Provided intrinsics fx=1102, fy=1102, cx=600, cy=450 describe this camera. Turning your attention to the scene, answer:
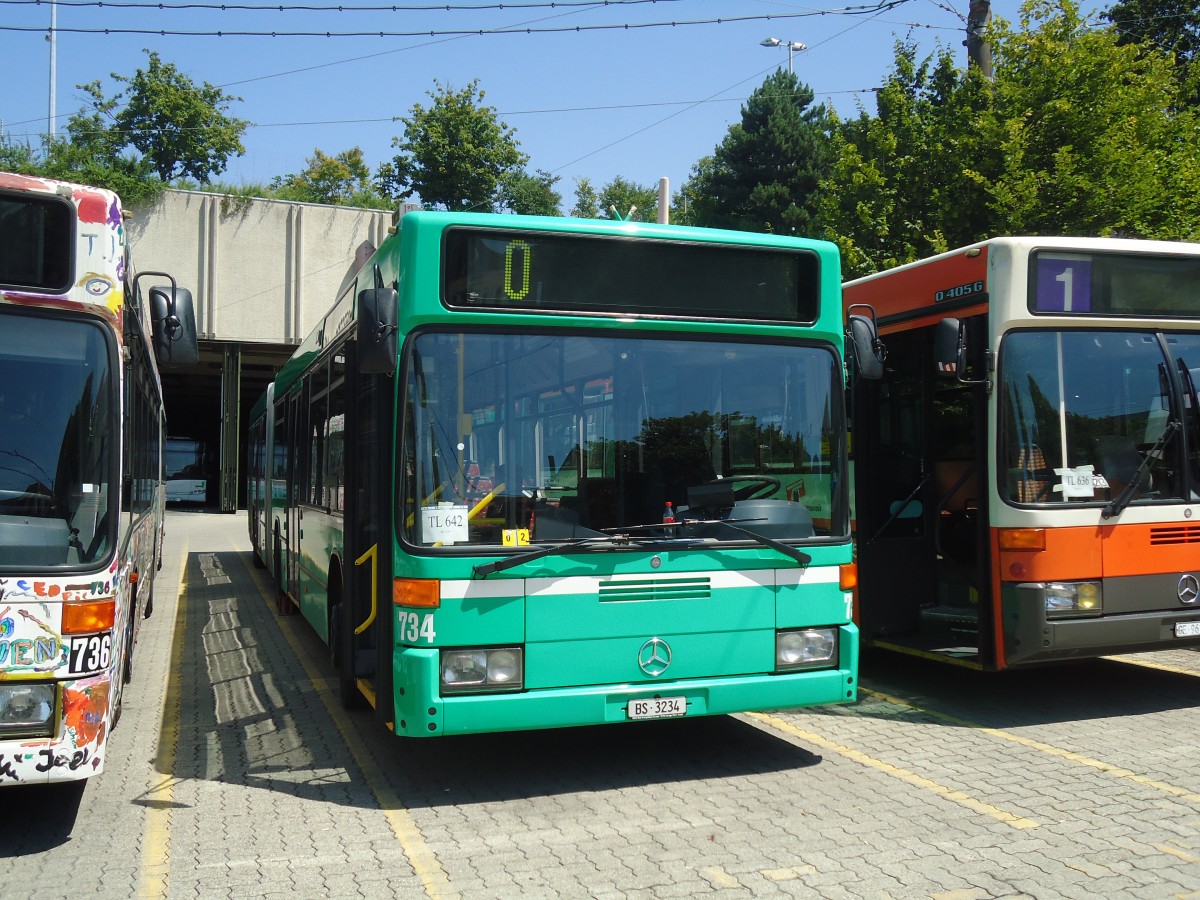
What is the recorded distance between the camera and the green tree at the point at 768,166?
151 ft

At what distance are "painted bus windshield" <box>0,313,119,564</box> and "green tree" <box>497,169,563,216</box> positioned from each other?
177ft

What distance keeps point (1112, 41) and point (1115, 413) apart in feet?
28.9

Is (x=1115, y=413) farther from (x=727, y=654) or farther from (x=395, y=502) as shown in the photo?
(x=395, y=502)

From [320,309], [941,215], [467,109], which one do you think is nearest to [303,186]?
[467,109]

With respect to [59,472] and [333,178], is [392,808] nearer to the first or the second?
[59,472]

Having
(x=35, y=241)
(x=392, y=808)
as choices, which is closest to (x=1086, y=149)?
(x=392, y=808)

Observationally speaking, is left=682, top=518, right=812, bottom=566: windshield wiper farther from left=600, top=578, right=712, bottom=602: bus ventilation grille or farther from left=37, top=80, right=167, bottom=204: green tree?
left=37, top=80, right=167, bottom=204: green tree

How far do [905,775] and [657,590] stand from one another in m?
1.76

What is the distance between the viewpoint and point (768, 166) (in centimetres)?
4716

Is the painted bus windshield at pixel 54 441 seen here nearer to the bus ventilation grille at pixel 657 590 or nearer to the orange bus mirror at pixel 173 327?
the orange bus mirror at pixel 173 327

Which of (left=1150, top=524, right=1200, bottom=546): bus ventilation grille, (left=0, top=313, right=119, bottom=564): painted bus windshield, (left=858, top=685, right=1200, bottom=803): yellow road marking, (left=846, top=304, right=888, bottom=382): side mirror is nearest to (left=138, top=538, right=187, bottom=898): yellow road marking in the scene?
(left=0, top=313, right=119, bottom=564): painted bus windshield

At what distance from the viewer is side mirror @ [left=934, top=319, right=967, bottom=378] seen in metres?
7.18

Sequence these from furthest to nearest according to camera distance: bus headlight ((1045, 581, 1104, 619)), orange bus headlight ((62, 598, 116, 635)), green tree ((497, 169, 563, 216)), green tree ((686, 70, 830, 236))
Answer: green tree ((497, 169, 563, 216)) → green tree ((686, 70, 830, 236)) → bus headlight ((1045, 581, 1104, 619)) → orange bus headlight ((62, 598, 116, 635))

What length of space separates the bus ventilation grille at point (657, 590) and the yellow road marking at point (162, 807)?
234cm
